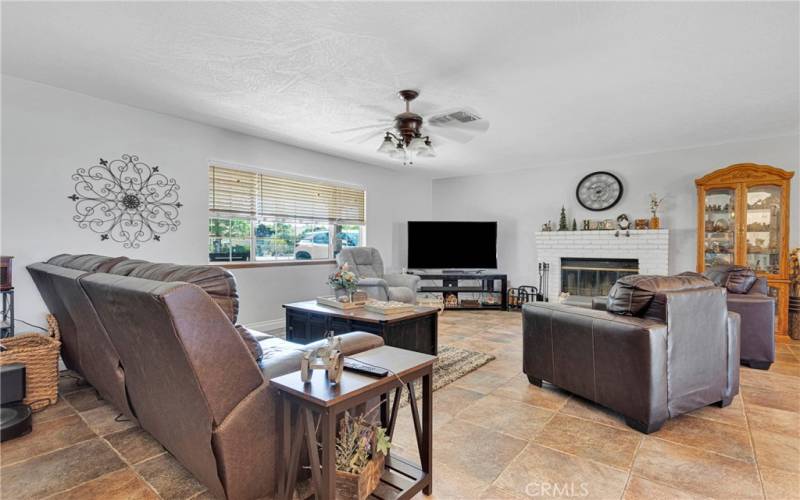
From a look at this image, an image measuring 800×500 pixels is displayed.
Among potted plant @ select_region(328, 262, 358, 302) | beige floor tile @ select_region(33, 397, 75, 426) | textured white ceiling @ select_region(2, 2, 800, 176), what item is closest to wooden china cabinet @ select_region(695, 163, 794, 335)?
textured white ceiling @ select_region(2, 2, 800, 176)

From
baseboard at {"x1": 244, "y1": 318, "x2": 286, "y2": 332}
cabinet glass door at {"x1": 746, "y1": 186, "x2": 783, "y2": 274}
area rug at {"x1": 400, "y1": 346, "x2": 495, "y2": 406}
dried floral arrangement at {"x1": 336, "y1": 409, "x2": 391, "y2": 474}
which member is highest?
cabinet glass door at {"x1": 746, "y1": 186, "x2": 783, "y2": 274}

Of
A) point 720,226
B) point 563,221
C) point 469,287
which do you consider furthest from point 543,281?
point 720,226

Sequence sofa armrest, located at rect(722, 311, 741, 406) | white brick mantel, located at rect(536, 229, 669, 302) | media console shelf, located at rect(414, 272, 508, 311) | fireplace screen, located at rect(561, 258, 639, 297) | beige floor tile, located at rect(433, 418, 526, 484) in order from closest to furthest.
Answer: beige floor tile, located at rect(433, 418, 526, 484) < sofa armrest, located at rect(722, 311, 741, 406) < white brick mantel, located at rect(536, 229, 669, 302) < fireplace screen, located at rect(561, 258, 639, 297) < media console shelf, located at rect(414, 272, 508, 311)

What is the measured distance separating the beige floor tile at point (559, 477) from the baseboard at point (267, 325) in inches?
139

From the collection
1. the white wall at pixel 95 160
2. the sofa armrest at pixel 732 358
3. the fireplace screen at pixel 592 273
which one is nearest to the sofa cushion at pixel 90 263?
the white wall at pixel 95 160

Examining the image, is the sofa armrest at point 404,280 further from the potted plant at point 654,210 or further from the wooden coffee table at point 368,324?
the potted plant at point 654,210

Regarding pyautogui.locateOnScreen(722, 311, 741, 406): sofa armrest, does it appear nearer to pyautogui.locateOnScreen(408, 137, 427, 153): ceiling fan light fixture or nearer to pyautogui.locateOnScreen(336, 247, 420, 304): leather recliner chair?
pyautogui.locateOnScreen(408, 137, 427, 153): ceiling fan light fixture

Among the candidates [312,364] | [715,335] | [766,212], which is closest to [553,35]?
[715,335]

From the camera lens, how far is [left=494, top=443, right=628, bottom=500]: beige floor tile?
1.75 meters

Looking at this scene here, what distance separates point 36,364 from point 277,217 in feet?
9.28

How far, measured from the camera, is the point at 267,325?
482 cm

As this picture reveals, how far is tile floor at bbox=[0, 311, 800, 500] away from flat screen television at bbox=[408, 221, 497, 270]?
381cm

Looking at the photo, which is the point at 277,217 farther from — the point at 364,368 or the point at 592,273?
the point at 592,273

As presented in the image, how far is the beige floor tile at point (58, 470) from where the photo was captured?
1.76m
